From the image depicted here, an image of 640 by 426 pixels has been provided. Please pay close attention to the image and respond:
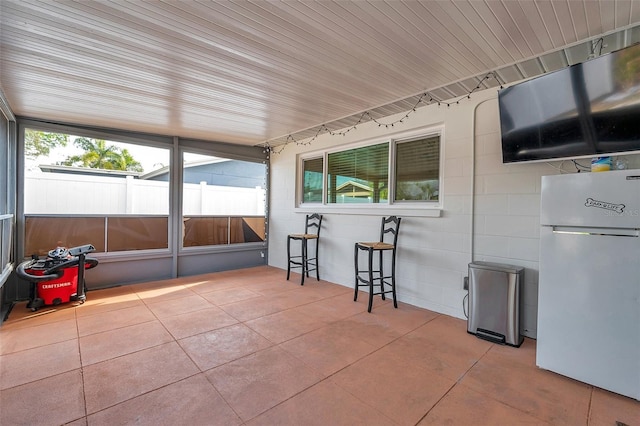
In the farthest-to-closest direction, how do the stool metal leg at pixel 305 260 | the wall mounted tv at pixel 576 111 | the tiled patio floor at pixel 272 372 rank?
the stool metal leg at pixel 305 260, the wall mounted tv at pixel 576 111, the tiled patio floor at pixel 272 372

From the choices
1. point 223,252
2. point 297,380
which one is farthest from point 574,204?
point 223,252

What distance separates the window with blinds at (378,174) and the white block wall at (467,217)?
0.22 metres

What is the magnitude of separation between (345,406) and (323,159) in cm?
396

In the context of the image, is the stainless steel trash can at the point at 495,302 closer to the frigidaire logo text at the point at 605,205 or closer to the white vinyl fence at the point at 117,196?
the frigidaire logo text at the point at 605,205

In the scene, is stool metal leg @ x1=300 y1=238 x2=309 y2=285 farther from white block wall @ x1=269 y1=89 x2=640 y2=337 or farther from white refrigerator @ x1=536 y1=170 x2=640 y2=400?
white refrigerator @ x1=536 y1=170 x2=640 y2=400

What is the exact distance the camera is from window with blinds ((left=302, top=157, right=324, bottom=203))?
525 centimetres

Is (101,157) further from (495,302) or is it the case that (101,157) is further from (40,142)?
(495,302)

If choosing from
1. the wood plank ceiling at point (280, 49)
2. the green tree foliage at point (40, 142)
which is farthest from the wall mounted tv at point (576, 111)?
the green tree foliage at point (40, 142)

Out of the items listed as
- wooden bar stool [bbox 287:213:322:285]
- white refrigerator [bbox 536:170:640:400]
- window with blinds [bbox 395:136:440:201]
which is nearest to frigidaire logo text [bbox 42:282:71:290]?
wooden bar stool [bbox 287:213:322:285]

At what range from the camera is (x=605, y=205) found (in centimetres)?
197

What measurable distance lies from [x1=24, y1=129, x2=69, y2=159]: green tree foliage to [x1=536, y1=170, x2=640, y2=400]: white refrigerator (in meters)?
5.88

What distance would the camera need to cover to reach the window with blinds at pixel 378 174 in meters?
3.71

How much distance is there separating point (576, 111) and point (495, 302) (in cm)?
175

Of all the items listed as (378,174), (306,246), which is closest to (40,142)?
(306,246)
